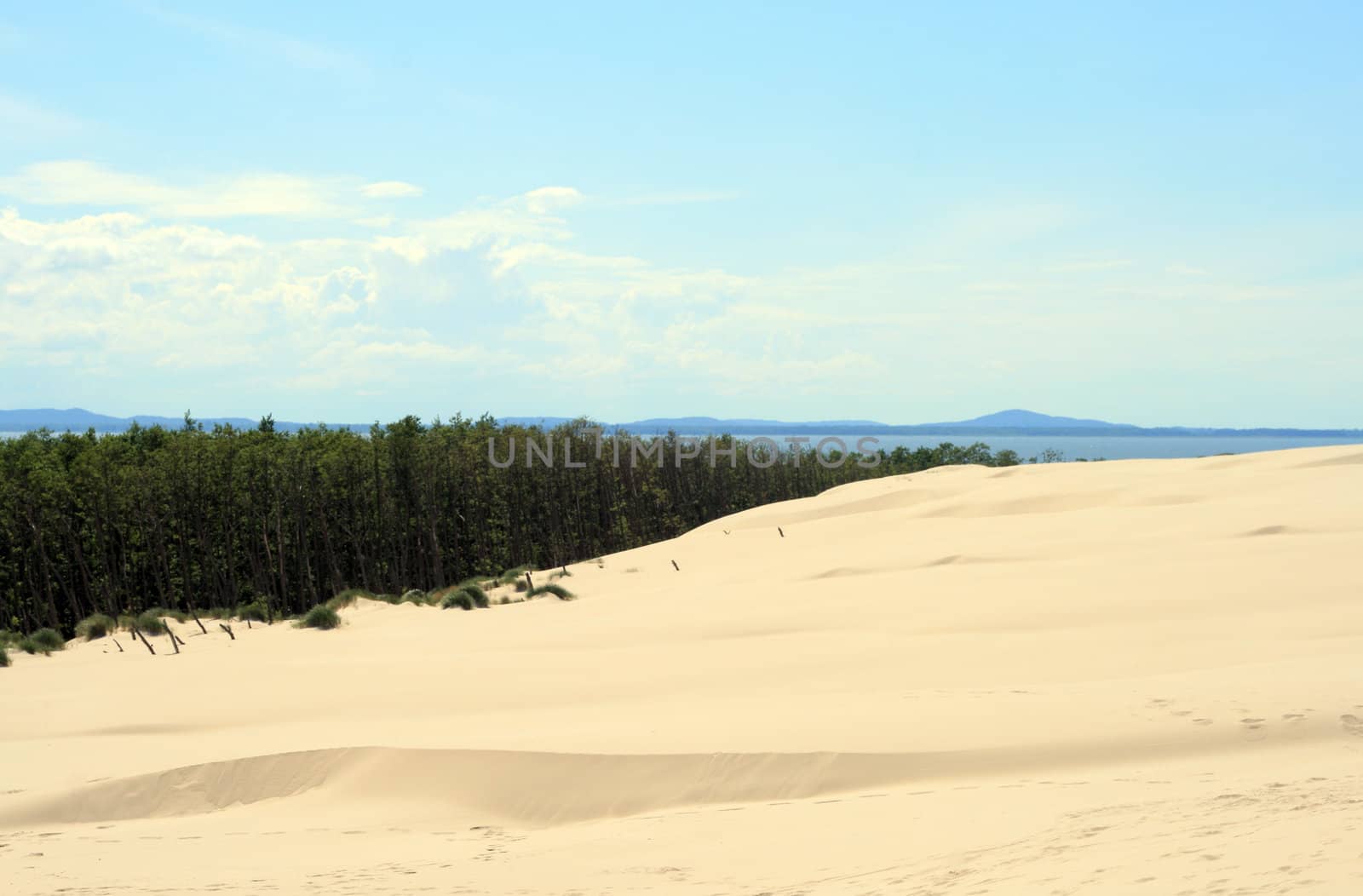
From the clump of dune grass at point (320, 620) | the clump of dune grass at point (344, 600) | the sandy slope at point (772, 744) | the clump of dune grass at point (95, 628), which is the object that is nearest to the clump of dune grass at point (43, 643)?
the clump of dune grass at point (95, 628)

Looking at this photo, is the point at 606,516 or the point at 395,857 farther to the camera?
the point at 606,516

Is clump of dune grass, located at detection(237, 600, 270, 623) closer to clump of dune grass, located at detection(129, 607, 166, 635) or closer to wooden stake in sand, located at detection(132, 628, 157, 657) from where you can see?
clump of dune grass, located at detection(129, 607, 166, 635)

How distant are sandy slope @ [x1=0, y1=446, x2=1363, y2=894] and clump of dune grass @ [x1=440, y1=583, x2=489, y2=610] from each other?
354 centimetres

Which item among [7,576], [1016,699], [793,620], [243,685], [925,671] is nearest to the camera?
[1016,699]

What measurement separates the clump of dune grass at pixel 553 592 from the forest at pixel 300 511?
12.6m

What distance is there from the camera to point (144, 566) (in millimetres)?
37188

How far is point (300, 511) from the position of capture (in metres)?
36.0

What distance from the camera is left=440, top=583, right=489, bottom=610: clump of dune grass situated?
1997 cm

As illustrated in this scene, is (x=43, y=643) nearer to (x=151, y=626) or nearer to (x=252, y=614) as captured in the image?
(x=151, y=626)

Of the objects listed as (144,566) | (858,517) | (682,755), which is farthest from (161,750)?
(144,566)

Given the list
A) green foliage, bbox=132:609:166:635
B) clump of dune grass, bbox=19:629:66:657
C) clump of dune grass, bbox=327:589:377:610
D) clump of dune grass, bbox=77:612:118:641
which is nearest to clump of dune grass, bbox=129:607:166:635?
green foliage, bbox=132:609:166:635

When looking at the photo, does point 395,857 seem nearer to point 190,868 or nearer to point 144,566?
point 190,868

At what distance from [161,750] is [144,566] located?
3135cm

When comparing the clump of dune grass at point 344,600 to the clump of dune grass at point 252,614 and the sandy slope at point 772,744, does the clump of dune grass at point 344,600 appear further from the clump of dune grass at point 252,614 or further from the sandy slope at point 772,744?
the sandy slope at point 772,744
